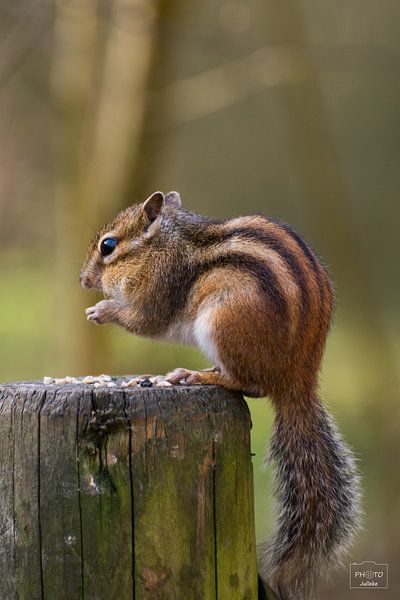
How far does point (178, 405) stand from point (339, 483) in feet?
2.62

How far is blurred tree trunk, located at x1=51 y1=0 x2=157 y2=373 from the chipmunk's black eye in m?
2.65

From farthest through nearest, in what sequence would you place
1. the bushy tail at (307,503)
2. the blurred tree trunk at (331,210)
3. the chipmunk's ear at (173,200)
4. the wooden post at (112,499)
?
the blurred tree trunk at (331,210) < the chipmunk's ear at (173,200) < the bushy tail at (307,503) < the wooden post at (112,499)

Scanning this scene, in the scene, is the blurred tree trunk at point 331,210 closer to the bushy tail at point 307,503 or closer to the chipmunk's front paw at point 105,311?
the chipmunk's front paw at point 105,311

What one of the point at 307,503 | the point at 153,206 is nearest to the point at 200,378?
the point at 307,503

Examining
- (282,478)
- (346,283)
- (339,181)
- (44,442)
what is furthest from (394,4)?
(44,442)

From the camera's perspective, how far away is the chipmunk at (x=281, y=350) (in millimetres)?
2871

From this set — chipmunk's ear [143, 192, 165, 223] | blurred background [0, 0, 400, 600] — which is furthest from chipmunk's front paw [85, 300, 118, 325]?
blurred background [0, 0, 400, 600]

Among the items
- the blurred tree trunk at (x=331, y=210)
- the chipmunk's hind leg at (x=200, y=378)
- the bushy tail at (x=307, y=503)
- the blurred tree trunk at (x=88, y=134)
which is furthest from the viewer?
the blurred tree trunk at (x=331, y=210)

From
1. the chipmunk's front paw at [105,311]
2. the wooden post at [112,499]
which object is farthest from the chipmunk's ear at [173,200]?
the wooden post at [112,499]

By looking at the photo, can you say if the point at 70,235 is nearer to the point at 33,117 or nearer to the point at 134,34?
the point at 134,34

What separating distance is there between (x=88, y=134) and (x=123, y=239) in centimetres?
312

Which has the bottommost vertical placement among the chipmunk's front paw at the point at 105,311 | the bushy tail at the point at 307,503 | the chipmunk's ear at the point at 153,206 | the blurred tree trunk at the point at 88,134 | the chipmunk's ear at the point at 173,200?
the bushy tail at the point at 307,503

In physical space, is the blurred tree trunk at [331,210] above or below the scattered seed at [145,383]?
above

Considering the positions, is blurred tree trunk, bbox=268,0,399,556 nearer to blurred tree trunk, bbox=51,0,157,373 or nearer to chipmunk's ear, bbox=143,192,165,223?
blurred tree trunk, bbox=51,0,157,373
